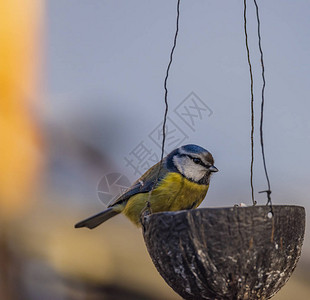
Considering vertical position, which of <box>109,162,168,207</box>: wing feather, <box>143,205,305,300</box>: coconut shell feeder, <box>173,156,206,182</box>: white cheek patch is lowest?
<box>143,205,305,300</box>: coconut shell feeder

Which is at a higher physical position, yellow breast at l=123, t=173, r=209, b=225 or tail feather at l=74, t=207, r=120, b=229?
tail feather at l=74, t=207, r=120, b=229

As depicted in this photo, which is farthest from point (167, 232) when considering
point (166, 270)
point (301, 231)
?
point (301, 231)

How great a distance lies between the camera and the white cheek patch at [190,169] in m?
1.86

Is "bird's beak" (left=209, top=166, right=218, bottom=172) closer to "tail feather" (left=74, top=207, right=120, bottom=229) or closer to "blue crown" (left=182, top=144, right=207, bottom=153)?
"blue crown" (left=182, top=144, right=207, bottom=153)

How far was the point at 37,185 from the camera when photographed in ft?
10.8

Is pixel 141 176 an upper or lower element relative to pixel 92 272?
upper

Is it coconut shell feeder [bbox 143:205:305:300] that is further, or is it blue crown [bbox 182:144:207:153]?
blue crown [bbox 182:144:207:153]

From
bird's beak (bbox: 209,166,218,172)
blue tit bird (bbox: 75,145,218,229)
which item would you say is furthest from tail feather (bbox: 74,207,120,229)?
bird's beak (bbox: 209,166,218,172)

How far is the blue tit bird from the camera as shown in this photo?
6.00 feet

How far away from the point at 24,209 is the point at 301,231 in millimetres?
2227

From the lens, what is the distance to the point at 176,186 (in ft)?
6.08

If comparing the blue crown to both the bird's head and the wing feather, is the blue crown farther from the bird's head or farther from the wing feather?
the wing feather

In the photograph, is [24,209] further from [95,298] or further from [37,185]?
[95,298]

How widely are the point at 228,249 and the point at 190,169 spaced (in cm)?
65
